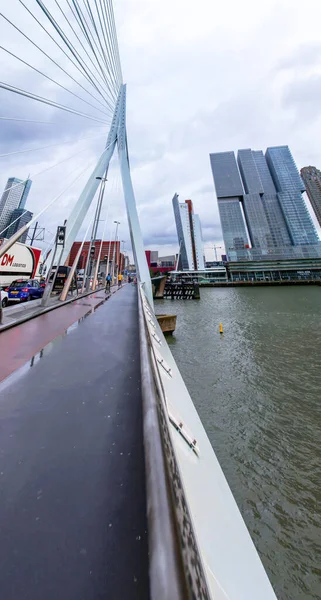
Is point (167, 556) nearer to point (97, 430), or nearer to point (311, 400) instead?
point (97, 430)

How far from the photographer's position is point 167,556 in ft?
1.38

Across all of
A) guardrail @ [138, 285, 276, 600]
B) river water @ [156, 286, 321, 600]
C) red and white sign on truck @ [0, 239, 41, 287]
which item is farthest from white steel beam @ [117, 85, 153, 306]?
red and white sign on truck @ [0, 239, 41, 287]

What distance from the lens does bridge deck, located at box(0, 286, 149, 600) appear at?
629 mm

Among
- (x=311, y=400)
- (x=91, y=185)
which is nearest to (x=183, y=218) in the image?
(x=91, y=185)

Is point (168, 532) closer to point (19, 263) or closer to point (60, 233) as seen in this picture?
point (60, 233)

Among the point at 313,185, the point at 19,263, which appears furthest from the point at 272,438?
the point at 313,185

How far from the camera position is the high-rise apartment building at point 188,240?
88875mm

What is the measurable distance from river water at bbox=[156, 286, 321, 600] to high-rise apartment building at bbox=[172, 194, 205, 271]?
81.1 metres

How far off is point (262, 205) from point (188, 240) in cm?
3513

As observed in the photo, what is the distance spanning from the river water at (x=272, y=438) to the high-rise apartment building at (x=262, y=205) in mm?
73495

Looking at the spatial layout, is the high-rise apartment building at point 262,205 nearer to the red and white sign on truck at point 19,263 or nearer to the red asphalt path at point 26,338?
the red and white sign on truck at point 19,263

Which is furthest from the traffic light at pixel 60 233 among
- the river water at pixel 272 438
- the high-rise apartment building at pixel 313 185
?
the high-rise apartment building at pixel 313 185

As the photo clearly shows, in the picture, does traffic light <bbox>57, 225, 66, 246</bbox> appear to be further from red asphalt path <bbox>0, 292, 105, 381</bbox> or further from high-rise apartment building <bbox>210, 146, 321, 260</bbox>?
high-rise apartment building <bbox>210, 146, 321, 260</bbox>

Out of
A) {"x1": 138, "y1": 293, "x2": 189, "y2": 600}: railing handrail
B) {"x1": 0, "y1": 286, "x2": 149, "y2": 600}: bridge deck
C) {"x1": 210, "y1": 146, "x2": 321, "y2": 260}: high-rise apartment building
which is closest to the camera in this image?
{"x1": 138, "y1": 293, "x2": 189, "y2": 600}: railing handrail
